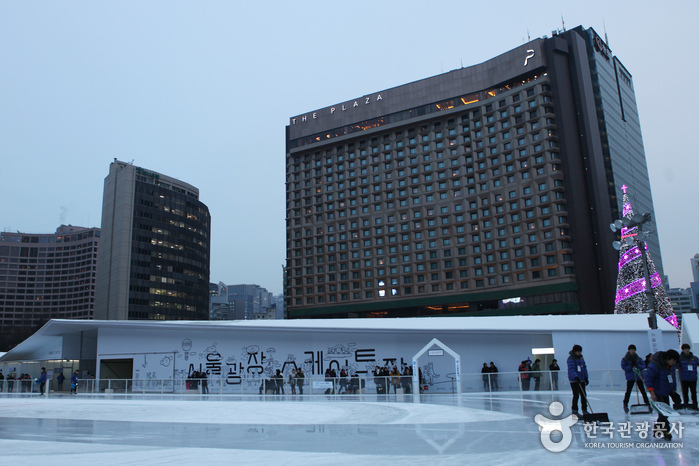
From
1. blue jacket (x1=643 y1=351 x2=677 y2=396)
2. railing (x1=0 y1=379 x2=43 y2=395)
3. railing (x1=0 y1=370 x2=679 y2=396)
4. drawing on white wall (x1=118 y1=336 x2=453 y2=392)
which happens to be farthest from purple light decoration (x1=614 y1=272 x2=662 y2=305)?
railing (x1=0 y1=379 x2=43 y2=395)

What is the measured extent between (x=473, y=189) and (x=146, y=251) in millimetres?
75383

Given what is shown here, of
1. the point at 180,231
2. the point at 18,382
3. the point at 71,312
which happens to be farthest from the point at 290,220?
the point at 71,312

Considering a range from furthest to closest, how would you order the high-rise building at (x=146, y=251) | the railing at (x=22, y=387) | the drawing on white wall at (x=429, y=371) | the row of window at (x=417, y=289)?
the high-rise building at (x=146, y=251) → the row of window at (x=417, y=289) → the railing at (x=22, y=387) → the drawing on white wall at (x=429, y=371)

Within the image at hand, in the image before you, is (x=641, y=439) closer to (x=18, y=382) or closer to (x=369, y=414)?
(x=369, y=414)

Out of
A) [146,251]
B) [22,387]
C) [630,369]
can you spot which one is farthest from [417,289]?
[630,369]

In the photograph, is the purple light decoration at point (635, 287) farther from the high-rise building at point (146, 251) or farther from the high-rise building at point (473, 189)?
the high-rise building at point (146, 251)

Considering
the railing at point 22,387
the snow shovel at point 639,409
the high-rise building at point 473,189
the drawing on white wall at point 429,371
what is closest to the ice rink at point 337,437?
the snow shovel at point 639,409

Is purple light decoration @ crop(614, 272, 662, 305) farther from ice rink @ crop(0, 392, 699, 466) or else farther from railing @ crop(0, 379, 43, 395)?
railing @ crop(0, 379, 43, 395)

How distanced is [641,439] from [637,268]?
1340 inches

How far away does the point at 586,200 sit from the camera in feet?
255

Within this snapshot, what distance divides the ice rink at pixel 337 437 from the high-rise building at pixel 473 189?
202ft

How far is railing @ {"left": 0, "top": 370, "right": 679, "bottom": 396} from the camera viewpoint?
21.0 m

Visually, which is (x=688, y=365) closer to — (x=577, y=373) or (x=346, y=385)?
(x=577, y=373)

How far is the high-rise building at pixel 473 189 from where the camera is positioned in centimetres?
7688
